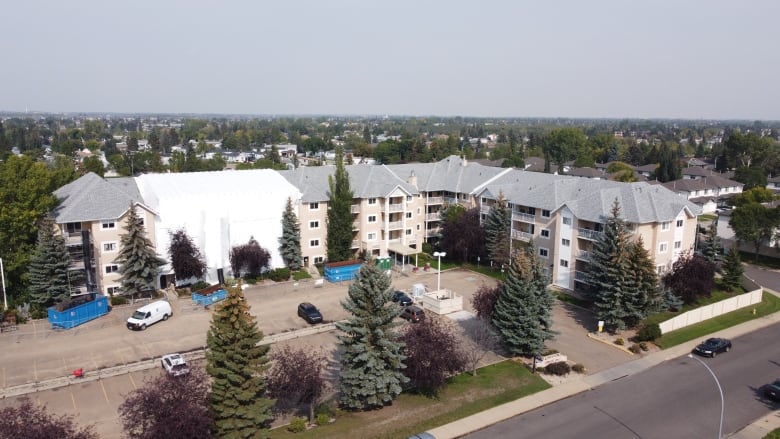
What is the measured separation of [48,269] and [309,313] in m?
20.0

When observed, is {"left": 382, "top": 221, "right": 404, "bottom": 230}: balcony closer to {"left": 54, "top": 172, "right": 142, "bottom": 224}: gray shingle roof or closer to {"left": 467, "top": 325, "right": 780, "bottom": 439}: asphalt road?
{"left": 54, "top": 172, "right": 142, "bottom": 224}: gray shingle roof

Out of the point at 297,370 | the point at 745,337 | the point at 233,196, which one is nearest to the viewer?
the point at 297,370

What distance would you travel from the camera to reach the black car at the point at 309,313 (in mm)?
42781

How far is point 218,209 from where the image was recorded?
5191cm

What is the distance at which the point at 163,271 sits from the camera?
161 ft

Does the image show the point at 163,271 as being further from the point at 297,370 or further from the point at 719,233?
the point at 719,233

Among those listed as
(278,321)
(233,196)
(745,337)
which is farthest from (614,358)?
(233,196)

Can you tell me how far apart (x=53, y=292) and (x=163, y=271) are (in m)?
8.26

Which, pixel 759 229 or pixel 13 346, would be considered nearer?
pixel 13 346

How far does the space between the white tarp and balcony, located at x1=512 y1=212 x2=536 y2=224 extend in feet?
68.5

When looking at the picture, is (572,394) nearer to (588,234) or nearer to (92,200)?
(588,234)

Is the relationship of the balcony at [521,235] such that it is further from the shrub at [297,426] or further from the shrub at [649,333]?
the shrub at [297,426]

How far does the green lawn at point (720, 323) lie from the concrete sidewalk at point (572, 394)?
0.68 m

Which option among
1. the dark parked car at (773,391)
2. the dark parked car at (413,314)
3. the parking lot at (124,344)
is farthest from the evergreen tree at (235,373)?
the dark parked car at (773,391)
